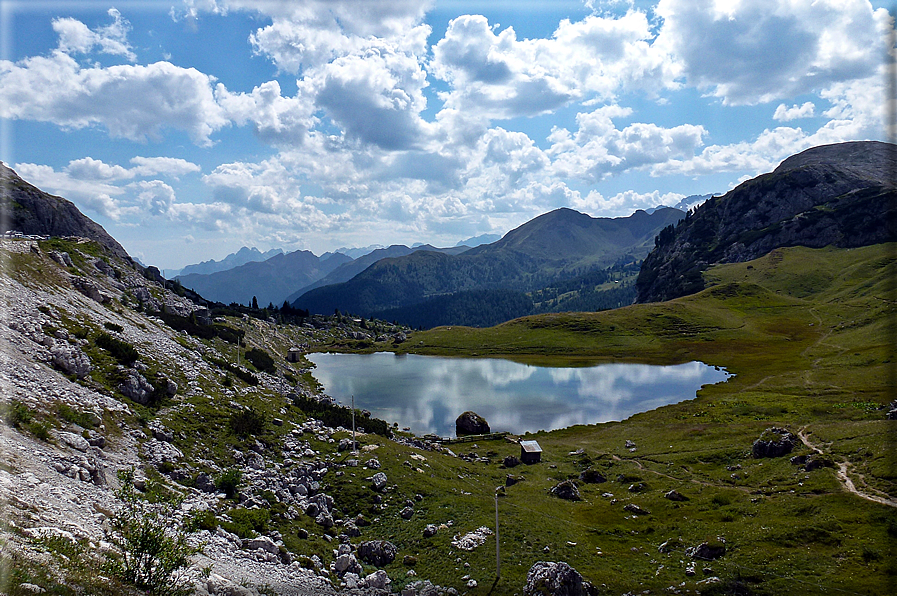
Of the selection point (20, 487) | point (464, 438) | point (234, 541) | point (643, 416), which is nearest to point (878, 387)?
point (643, 416)

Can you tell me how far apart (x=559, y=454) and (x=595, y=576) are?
135ft

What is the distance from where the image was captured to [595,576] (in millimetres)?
29781

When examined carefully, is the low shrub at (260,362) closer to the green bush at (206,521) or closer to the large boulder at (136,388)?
the large boulder at (136,388)

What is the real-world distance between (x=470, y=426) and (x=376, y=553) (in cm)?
6125

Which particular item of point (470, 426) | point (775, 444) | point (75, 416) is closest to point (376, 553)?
point (75, 416)

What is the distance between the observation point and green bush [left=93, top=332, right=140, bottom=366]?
123 ft

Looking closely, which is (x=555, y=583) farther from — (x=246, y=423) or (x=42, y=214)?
(x=42, y=214)

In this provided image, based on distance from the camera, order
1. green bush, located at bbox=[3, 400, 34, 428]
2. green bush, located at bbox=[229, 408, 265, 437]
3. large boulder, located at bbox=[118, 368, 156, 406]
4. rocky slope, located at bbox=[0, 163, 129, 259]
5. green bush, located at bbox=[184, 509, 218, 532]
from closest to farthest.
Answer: green bush, located at bbox=[3, 400, 34, 428]
green bush, located at bbox=[184, 509, 218, 532]
large boulder, located at bbox=[118, 368, 156, 406]
green bush, located at bbox=[229, 408, 265, 437]
rocky slope, located at bbox=[0, 163, 129, 259]

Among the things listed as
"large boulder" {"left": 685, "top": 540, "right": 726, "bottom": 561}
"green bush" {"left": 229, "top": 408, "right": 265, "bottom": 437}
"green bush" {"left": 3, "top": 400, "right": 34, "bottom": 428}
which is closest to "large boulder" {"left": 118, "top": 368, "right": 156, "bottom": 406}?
"green bush" {"left": 229, "top": 408, "right": 265, "bottom": 437}

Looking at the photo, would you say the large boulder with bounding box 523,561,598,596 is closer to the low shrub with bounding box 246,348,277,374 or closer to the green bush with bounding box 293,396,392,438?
the green bush with bounding box 293,396,392,438

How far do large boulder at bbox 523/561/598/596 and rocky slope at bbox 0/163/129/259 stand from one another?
489 ft

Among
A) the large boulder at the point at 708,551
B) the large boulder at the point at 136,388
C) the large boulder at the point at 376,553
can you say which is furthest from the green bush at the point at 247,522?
the large boulder at the point at 708,551

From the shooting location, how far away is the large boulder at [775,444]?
168ft

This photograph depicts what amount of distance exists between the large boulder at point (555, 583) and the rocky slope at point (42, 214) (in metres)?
149
